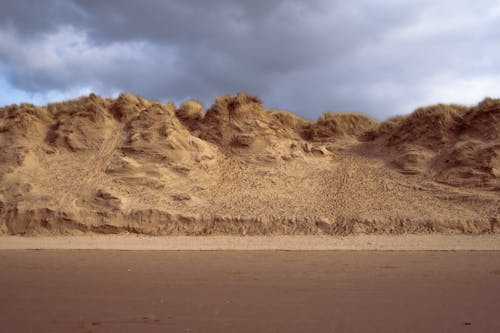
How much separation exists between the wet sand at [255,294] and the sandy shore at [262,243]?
66.5 inches

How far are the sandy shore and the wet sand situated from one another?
1.69m

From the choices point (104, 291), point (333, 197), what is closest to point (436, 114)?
point (333, 197)

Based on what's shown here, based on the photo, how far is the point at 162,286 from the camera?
625cm

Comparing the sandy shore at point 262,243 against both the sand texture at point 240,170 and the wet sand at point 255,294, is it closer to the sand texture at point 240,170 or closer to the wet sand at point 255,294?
the sand texture at point 240,170

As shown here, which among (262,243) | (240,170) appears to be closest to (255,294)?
(262,243)

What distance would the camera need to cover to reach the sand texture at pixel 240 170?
1352 centimetres

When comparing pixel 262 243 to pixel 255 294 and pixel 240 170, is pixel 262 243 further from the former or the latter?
pixel 255 294

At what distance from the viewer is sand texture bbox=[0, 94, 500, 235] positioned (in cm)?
1352

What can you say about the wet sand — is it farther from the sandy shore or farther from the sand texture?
the sand texture

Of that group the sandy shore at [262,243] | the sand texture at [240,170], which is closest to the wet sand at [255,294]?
the sandy shore at [262,243]

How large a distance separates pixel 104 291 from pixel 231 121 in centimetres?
1334

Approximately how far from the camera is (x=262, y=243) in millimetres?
11695

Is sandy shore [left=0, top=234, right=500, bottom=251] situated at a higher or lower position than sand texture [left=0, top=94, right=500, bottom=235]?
lower

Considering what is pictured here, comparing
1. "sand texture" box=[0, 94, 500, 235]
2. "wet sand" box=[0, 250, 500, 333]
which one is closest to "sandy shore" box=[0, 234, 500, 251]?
"sand texture" box=[0, 94, 500, 235]
